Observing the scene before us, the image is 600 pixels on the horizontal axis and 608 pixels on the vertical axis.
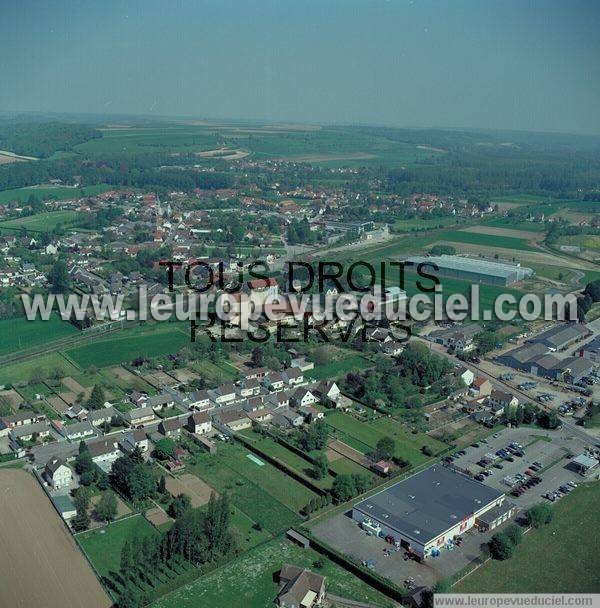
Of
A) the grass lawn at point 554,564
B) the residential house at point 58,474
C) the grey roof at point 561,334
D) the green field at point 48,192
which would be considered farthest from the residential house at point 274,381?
the green field at point 48,192

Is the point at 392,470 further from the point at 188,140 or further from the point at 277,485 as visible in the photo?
the point at 188,140

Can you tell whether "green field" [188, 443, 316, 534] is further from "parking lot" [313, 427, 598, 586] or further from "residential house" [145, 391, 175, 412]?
"residential house" [145, 391, 175, 412]

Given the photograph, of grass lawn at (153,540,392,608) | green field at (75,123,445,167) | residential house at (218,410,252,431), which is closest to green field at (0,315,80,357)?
residential house at (218,410,252,431)

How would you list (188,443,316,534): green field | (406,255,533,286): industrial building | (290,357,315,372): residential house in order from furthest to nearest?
(406,255,533,286): industrial building
(290,357,315,372): residential house
(188,443,316,534): green field

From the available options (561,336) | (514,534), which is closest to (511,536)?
(514,534)

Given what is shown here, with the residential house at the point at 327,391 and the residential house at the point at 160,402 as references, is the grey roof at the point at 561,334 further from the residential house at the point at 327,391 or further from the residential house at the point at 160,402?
the residential house at the point at 160,402
